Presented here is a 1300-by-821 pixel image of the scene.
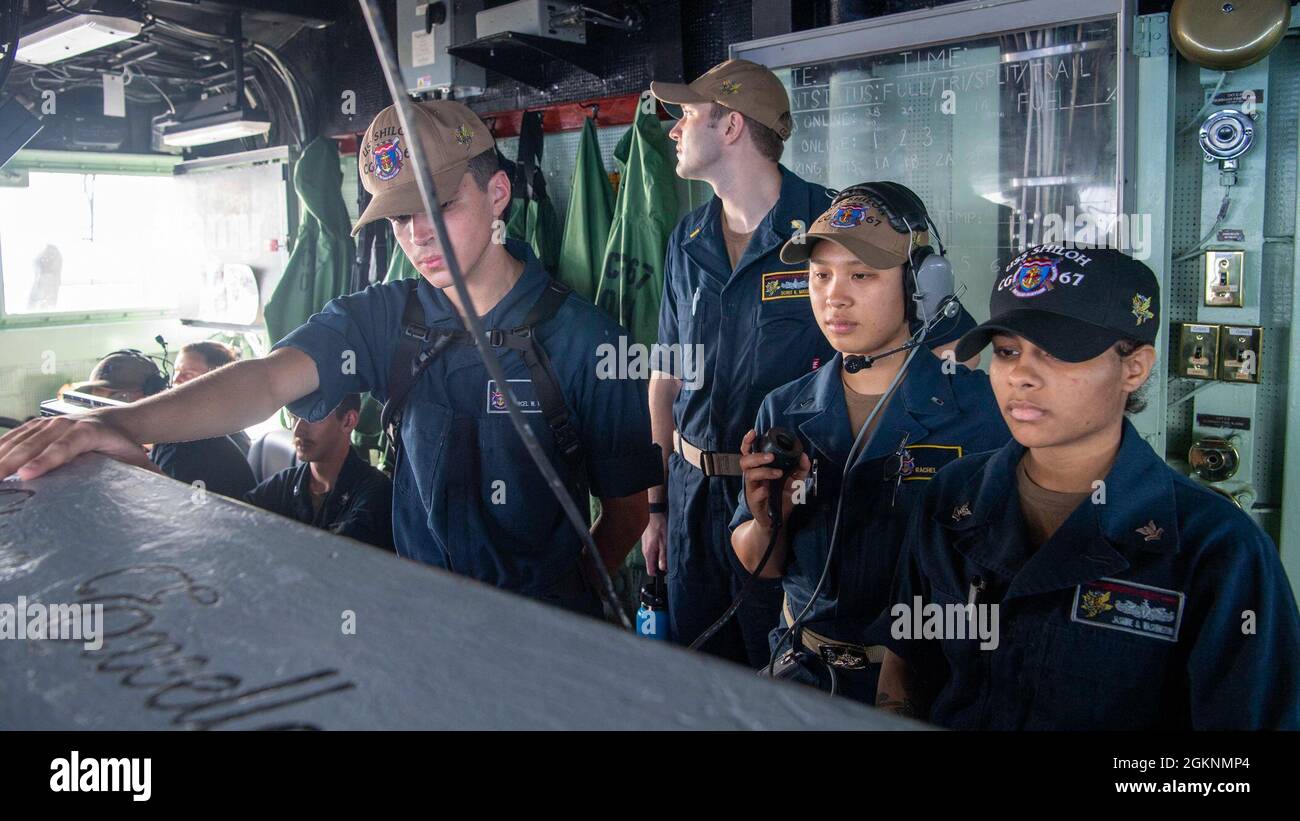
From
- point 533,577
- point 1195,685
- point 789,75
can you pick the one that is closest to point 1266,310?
point 789,75

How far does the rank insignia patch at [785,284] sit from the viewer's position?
101 inches

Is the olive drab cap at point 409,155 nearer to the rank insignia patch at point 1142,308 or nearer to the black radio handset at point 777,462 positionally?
the black radio handset at point 777,462

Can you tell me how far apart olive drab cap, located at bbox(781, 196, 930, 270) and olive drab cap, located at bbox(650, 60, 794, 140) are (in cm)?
76

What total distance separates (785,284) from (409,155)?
3.61ft

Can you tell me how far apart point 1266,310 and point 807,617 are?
162cm

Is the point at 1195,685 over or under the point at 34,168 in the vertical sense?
under

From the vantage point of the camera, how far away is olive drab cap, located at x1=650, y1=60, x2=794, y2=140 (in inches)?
105

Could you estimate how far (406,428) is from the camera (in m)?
1.99

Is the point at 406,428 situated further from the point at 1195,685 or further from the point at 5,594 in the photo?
the point at 1195,685

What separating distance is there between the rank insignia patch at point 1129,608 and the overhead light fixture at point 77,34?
163 inches

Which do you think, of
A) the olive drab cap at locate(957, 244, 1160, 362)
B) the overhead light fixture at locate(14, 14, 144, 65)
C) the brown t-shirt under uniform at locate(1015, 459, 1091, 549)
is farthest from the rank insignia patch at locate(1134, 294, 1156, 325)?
the overhead light fixture at locate(14, 14, 144, 65)

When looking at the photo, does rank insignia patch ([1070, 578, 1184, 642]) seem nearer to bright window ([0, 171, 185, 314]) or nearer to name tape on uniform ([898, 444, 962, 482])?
name tape on uniform ([898, 444, 962, 482])
